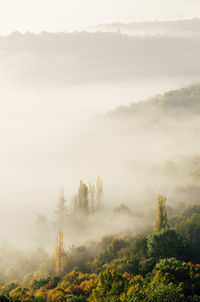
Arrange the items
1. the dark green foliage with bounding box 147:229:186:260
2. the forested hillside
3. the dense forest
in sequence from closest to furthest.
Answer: the dense forest < the forested hillside < the dark green foliage with bounding box 147:229:186:260

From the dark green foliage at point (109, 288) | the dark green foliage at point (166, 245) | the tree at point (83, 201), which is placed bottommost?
the dark green foliage at point (109, 288)

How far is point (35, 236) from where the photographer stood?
162 metres

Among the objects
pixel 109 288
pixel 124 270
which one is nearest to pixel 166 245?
pixel 124 270

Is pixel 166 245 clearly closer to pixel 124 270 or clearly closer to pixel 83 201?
pixel 124 270

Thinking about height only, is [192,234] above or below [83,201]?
below

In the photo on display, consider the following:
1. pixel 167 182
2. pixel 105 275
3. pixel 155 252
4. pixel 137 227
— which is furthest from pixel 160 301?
pixel 167 182

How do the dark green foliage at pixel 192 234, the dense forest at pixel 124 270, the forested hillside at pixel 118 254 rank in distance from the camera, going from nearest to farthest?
the dense forest at pixel 124 270, the forested hillside at pixel 118 254, the dark green foliage at pixel 192 234

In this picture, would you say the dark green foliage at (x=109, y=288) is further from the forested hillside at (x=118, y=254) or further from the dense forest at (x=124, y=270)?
the forested hillside at (x=118, y=254)

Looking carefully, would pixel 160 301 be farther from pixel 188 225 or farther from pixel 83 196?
pixel 83 196

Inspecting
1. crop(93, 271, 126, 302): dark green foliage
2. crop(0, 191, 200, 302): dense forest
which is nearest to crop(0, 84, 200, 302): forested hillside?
crop(0, 191, 200, 302): dense forest

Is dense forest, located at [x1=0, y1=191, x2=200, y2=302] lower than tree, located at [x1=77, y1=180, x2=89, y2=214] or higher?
lower

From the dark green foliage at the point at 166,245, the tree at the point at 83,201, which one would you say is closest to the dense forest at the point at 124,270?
the dark green foliage at the point at 166,245

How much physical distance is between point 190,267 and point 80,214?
9748cm

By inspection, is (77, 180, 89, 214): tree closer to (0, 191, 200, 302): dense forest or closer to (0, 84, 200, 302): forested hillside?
(0, 84, 200, 302): forested hillside
